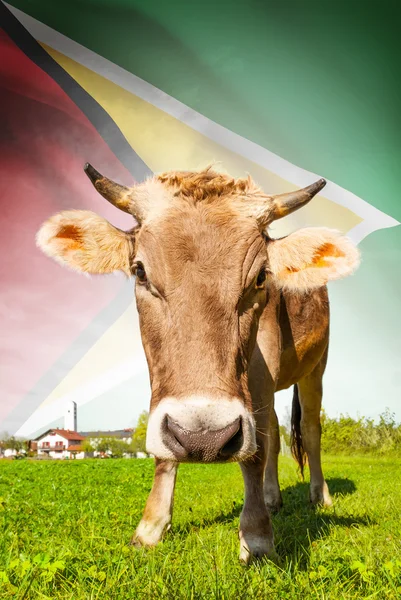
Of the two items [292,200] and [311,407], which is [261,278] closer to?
[292,200]

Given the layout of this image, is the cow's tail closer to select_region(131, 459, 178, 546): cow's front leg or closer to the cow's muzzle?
select_region(131, 459, 178, 546): cow's front leg

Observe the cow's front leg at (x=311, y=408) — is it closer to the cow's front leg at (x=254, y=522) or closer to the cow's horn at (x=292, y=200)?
the cow's front leg at (x=254, y=522)

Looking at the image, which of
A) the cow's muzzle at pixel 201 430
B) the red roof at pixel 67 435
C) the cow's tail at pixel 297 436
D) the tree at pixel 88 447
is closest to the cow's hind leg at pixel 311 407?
the cow's tail at pixel 297 436

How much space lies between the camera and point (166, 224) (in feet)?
14.0

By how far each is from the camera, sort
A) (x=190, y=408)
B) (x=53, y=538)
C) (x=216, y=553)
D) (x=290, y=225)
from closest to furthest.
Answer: (x=190, y=408) < (x=216, y=553) < (x=53, y=538) < (x=290, y=225)

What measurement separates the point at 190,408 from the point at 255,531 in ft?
5.43

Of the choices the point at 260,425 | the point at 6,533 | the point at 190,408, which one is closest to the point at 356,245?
the point at 260,425

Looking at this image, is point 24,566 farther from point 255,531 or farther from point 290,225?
point 290,225

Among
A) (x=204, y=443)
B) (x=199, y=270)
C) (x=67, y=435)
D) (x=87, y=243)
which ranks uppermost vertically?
(x=67, y=435)

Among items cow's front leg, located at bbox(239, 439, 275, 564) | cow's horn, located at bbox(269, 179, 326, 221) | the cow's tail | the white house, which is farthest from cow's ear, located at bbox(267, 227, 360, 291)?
the white house

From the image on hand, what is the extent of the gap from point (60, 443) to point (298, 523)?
105 metres

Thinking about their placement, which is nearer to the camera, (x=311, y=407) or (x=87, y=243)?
(x=87, y=243)

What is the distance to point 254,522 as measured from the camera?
14.3ft

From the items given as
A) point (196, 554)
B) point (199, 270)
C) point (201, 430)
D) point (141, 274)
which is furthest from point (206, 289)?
point (196, 554)
